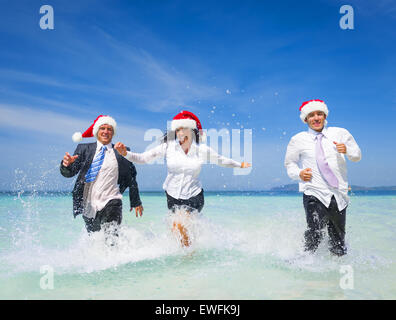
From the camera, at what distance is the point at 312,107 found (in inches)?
164

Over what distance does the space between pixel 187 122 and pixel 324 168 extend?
6.31ft

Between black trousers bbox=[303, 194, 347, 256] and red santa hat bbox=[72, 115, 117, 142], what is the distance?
9.31 ft

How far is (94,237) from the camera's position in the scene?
4.36m

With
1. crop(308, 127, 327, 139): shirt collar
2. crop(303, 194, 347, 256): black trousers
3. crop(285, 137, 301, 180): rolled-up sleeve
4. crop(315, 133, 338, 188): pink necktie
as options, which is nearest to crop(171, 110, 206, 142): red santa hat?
crop(285, 137, 301, 180): rolled-up sleeve

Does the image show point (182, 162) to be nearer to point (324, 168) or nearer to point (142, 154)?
point (142, 154)

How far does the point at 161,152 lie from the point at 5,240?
410 centimetres

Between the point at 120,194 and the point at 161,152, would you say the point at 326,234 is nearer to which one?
the point at 161,152

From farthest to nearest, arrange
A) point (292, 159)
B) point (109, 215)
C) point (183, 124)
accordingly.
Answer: point (183, 124) → point (109, 215) → point (292, 159)

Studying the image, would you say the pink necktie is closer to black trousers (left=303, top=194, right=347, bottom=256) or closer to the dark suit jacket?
black trousers (left=303, top=194, right=347, bottom=256)

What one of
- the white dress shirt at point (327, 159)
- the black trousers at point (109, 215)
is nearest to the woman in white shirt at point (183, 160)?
the black trousers at point (109, 215)

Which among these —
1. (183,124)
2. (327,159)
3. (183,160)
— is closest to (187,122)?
(183,124)

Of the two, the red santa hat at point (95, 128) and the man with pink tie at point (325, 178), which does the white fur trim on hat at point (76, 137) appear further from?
the man with pink tie at point (325, 178)

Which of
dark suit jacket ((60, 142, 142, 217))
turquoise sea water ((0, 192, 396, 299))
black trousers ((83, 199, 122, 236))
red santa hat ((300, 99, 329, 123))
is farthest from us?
dark suit jacket ((60, 142, 142, 217))

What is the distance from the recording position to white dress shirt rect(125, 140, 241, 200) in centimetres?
447
